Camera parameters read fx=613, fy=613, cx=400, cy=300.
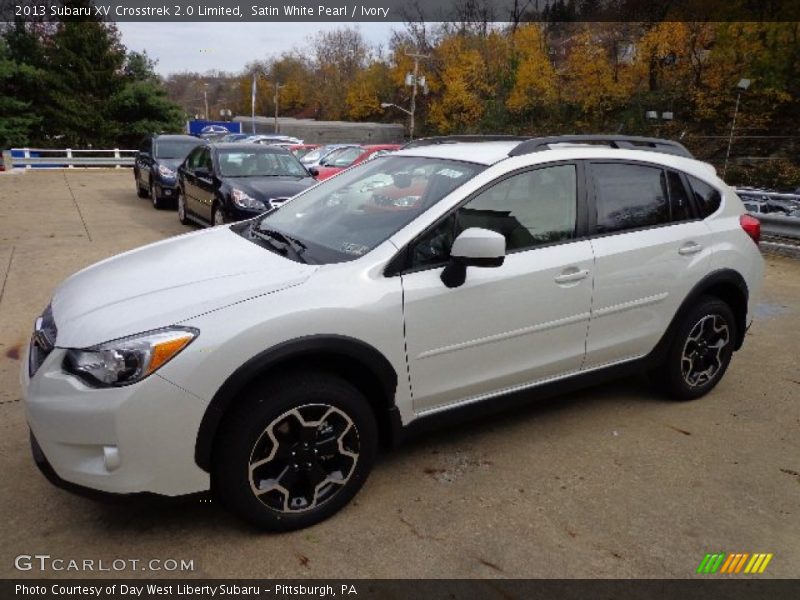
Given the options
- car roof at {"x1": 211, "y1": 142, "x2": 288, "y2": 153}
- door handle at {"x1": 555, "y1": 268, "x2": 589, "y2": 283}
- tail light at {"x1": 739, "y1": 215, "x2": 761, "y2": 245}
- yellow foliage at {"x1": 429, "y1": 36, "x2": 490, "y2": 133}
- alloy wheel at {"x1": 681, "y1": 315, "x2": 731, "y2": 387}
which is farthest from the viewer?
yellow foliage at {"x1": 429, "y1": 36, "x2": 490, "y2": 133}

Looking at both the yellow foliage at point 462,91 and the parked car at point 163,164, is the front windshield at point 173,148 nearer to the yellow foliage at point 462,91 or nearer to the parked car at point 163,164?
the parked car at point 163,164

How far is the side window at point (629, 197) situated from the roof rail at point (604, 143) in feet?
0.64

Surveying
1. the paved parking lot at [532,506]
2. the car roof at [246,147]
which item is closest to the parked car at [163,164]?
the car roof at [246,147]

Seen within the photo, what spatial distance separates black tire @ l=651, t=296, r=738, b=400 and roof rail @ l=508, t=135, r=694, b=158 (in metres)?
1.02

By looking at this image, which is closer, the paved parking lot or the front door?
the paved parking lot

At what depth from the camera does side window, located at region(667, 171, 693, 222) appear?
3834mm

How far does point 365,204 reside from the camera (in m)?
3.47

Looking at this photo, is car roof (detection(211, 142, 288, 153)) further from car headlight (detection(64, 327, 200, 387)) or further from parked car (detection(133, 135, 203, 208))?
car headlight (detection(64, 327, 200, 387))

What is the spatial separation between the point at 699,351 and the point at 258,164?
743 centimetres

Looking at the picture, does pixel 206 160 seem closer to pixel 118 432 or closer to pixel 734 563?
pixel 118 432

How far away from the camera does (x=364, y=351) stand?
2.67 meters

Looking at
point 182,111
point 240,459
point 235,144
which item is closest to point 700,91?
point 182,111

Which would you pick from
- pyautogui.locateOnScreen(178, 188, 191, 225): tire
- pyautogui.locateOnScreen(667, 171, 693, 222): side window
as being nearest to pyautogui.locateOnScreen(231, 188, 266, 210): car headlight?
pyautogui.locateOnScreen(178, 188, 191, 225): tire

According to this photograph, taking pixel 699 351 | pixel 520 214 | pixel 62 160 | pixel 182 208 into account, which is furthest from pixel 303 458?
pixel 62 160
